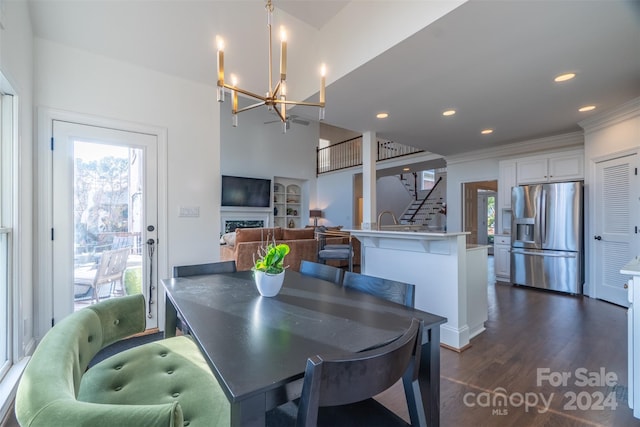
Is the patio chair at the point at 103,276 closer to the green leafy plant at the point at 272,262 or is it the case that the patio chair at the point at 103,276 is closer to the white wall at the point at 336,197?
the green leafy plant at the point at 272,262

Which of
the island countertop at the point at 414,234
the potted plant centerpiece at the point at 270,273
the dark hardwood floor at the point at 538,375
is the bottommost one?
the dark hardwood floor at the point at 538,375

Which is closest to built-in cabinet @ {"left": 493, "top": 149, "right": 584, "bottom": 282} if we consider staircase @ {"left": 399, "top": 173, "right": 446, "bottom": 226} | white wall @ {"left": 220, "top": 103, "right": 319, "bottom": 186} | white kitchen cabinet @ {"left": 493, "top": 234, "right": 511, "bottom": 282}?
white kitchen cabinet @ {"left": 493, "top": 234, "right": 511, "bottom": 282}

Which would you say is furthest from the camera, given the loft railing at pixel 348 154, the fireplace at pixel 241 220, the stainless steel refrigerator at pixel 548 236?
the loft railing at pixel 348 154

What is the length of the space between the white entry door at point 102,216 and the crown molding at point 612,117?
5.49m

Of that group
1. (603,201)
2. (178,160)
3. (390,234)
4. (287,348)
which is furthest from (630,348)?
(178,160)

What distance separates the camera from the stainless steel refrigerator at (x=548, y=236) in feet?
14.0

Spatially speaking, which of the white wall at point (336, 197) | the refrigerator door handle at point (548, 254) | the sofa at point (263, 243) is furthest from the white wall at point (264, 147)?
the refrigerator door handle at point (548, 254)

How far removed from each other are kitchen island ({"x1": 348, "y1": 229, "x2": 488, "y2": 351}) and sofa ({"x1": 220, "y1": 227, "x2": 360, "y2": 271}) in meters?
1.95

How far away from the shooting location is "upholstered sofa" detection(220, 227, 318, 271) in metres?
4.69

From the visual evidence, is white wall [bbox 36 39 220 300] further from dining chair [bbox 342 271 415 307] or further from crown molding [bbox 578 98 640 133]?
crown molding [bbox 578 98 640 133]

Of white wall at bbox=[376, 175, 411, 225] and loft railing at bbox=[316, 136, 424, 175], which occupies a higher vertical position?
loft railing at bbox=[316, 136, 424, 175]

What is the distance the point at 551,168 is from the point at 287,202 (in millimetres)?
7038

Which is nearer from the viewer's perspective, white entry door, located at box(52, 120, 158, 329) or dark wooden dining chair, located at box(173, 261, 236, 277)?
dark wooden dining chair, located at box(173, 261, 236, 277)

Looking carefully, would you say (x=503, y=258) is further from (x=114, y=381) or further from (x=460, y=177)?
(x=114, y=381)
